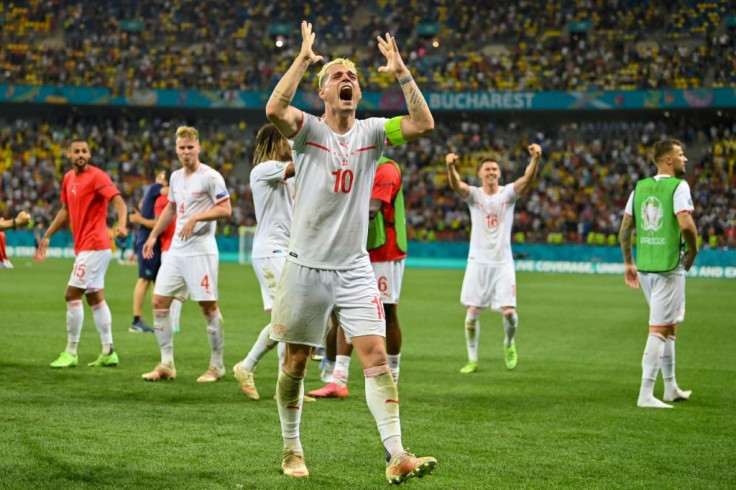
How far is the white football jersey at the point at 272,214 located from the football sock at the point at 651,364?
11.6ft

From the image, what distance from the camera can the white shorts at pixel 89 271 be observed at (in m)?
10.5

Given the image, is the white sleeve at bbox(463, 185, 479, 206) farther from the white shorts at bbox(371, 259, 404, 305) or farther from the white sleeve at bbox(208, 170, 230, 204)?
the white sleeve at bbox(208, 170, 230, 204)

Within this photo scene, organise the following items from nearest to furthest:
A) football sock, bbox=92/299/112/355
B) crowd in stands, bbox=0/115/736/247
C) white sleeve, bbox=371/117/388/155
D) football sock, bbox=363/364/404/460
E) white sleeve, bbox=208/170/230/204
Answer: football sock, bbox=363/364/404/460, white sleeve, bbox=371/117/388/155, white sleeve, bbox=208/170/230/204, football sock, bbox=92/299/112/355, crowd in stands, bbox=0/115/736/247

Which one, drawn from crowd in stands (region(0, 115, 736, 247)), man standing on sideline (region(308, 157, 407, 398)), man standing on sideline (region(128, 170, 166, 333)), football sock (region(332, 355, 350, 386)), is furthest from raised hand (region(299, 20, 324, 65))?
crowd in stands (region(0, 115, 736, 247))

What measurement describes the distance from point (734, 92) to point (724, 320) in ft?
85.7

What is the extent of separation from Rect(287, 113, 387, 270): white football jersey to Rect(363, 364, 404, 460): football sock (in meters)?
0.68

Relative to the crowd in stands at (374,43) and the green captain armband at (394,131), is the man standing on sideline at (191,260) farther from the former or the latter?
the crowd in stands at (374,43)

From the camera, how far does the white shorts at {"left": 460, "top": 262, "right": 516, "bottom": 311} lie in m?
11.6

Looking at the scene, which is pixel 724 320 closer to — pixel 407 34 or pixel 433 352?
pixel 433 352

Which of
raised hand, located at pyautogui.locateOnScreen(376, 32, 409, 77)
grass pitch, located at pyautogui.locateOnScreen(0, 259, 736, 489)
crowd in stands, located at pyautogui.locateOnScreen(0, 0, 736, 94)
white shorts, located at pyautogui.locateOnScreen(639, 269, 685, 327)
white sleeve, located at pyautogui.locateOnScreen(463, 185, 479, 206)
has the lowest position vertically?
grass pitch, located at pyautogui.locateOnScreen(0, 259, 736, 489)

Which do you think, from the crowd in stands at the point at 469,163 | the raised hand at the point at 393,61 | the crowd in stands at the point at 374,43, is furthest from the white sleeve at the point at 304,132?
the crowd in stands at the point at 374,43

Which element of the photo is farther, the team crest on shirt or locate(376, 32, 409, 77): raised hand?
the team crest on shirt

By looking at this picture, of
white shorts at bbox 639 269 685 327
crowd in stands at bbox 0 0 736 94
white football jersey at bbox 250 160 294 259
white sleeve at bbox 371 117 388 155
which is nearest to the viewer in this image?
white sleeve at bbox 371 117 388 155

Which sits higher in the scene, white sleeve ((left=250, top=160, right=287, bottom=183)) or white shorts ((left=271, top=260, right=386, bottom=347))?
white sleeve ((left=250, top=160, right=287, bottom=183))
